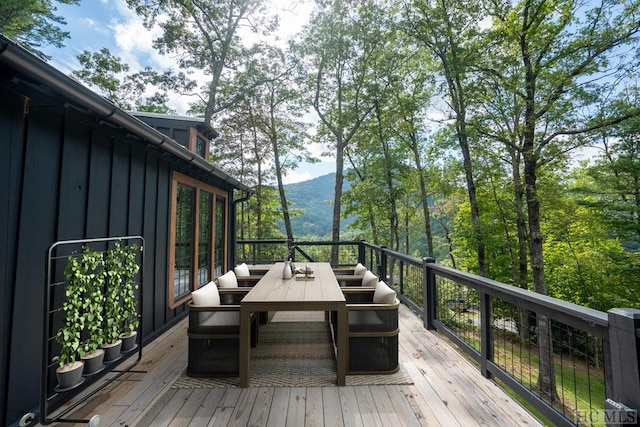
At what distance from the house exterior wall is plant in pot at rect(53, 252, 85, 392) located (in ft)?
0.69

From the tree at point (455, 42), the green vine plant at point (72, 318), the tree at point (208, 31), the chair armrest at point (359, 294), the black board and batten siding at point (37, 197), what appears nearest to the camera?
the black board and batten siding at point (37, 197)

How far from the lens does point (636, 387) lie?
1.34 meters

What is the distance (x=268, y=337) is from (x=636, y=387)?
3150 millimetres

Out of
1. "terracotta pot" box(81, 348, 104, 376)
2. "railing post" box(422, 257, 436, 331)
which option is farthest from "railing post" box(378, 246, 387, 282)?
"terracotta pot" box(81, 348, 104, 376)

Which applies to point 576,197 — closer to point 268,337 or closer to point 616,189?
A: point 616,189

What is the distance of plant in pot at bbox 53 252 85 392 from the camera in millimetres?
1905

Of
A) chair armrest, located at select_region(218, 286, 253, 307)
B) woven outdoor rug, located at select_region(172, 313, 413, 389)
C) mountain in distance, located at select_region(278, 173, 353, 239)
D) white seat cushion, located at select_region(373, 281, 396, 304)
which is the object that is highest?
mountain in distance, located at select_region(278, 173, 353, 239)

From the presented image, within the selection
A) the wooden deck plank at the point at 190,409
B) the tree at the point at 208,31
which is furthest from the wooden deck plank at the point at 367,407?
the tree at the point at 208,31

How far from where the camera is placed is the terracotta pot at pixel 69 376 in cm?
192

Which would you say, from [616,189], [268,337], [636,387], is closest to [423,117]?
[616,189]

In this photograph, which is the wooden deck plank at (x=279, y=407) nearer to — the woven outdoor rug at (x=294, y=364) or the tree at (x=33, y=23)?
the woven outdoor rug at (x=294, y=364)

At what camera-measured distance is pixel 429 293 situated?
12.4 feet

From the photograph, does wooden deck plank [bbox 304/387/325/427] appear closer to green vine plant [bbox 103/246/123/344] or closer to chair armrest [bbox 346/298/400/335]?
chair armrest [bbox 346/298/400/335]

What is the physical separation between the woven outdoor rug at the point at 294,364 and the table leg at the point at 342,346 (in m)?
0.10
